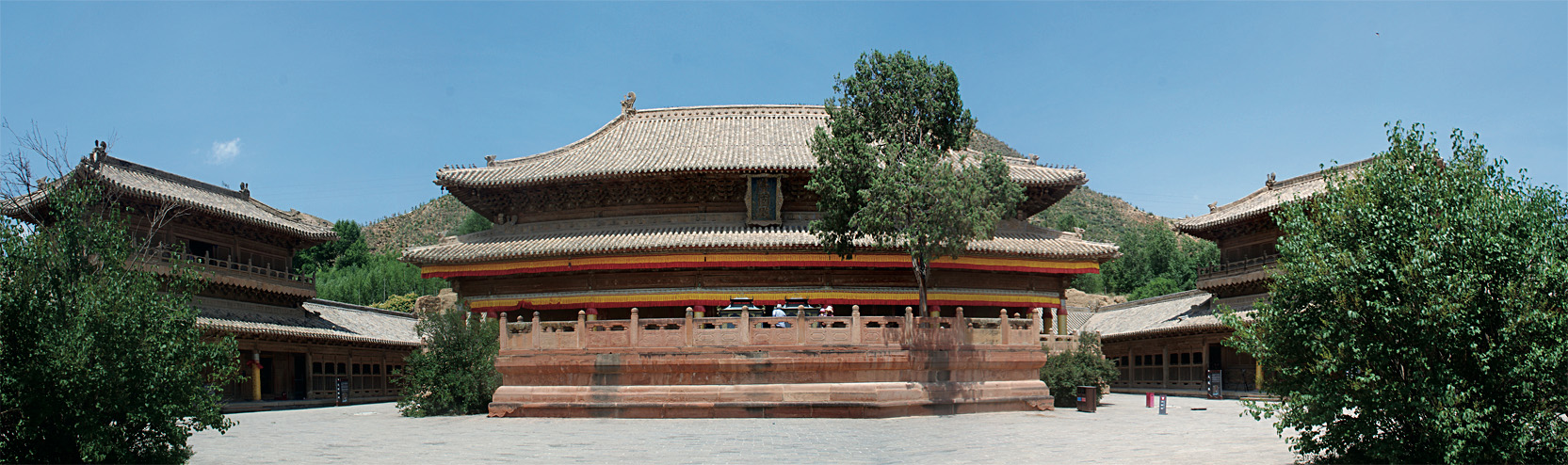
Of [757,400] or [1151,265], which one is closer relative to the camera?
[757,400]

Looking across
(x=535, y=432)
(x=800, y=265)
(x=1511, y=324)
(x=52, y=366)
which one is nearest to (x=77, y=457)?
(x=52, y=366)

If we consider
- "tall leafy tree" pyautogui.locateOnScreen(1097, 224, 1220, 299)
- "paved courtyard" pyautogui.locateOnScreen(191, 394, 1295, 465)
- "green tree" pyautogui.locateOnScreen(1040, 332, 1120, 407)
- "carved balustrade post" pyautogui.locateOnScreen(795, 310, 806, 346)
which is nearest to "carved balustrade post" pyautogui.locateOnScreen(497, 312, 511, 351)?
"paved courtyard" pyautogui.locateOnScreen(191, 394, 1295, 465)

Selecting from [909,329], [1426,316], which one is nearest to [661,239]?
[909,329]

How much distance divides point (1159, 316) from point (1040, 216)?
5717cm

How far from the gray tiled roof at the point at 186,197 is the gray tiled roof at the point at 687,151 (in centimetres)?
678

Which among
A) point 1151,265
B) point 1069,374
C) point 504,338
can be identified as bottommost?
point 1069,374

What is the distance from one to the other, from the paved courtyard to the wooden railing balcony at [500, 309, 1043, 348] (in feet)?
5.67

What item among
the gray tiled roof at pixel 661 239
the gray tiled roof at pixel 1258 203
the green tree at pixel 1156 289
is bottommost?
the green tree at pixel 1156 289

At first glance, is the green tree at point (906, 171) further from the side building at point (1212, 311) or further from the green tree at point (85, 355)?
the side building at point (1212, 311)

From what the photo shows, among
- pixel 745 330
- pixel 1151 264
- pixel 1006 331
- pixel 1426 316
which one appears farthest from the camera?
pixel 1151 264

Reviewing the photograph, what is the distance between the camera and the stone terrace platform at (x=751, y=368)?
2205 cm

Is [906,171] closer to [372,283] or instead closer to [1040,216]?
[372,283]

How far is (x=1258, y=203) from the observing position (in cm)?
3709

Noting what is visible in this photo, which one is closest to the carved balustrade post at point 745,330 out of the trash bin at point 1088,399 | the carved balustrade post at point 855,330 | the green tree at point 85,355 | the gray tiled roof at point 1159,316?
the carved balustrade post at point 855,330
